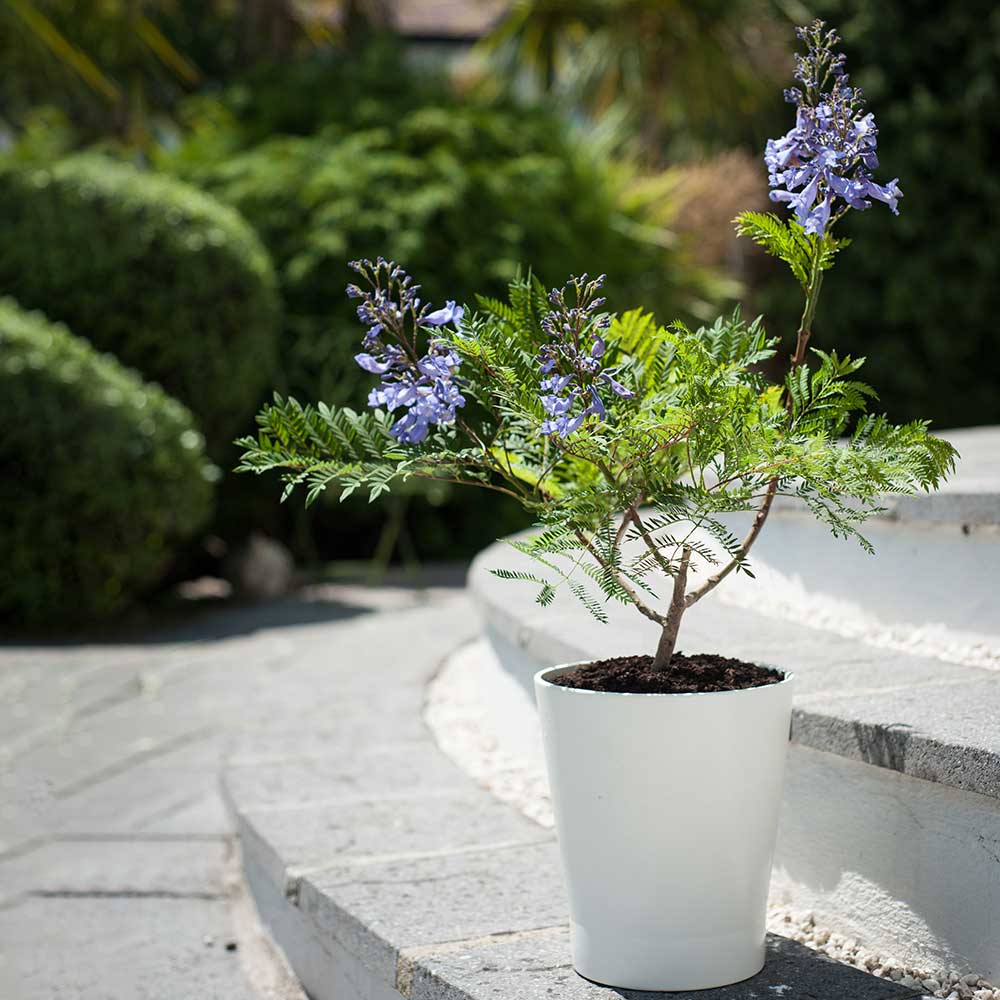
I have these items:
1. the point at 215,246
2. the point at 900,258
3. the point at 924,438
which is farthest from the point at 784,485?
the point at 900,258

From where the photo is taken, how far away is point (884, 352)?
42.7 feet

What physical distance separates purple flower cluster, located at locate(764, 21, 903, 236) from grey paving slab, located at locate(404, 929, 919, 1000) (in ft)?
3.36

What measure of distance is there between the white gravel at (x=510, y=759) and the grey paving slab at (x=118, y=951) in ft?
2.22

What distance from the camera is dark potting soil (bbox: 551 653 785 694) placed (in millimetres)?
1814

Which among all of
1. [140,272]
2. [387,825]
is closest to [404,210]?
[140,272]

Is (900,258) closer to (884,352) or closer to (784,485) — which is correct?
(884,352)

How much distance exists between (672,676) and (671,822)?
209mm

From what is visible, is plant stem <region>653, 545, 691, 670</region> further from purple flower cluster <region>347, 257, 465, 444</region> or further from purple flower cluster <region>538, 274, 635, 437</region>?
purple flower cluster <region>347, 257, 465, 444</region>

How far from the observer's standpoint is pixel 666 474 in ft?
5.91

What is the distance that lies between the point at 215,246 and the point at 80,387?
1.28 meters

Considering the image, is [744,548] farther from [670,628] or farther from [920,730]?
[920,730]

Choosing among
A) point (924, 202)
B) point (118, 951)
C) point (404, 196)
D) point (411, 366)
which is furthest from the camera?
point (924, 202)

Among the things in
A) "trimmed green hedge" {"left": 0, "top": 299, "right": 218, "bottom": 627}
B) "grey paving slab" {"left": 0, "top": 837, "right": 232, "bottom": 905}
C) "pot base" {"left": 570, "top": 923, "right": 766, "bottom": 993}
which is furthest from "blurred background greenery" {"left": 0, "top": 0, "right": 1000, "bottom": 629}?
"pot base" {"left": 570, "top": 923, "right": 766, "bottom": 993}

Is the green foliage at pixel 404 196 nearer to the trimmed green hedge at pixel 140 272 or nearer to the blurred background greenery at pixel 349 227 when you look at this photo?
the blurred background greenery at pixel 349 227
